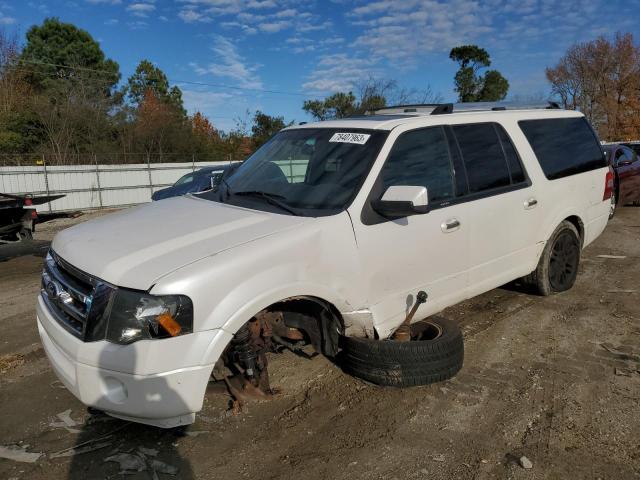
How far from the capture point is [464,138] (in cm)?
424

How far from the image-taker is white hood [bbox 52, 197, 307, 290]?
272 cm

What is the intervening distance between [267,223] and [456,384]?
1.86m

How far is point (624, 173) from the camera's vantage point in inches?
473

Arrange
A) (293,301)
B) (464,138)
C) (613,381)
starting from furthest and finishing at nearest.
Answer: (464,138), (613,381), (293,301)

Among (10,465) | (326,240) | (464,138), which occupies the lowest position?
(10,465)

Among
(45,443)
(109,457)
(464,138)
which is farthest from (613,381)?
(45,443)

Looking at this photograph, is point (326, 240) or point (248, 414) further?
point (248, 414)

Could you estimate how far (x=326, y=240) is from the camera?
3.20 m

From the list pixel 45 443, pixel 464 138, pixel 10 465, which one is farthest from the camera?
pixel 464 138

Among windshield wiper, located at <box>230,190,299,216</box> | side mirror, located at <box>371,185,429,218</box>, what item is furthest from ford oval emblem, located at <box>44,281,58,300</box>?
side mirror, located at <box>371,185,429,218</box>

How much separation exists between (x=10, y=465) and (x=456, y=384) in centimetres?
291

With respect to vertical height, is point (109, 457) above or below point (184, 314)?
below

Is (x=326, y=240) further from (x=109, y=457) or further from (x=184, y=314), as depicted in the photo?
(x=109, y=457)

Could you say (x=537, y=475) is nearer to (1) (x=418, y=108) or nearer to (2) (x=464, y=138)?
(2) (x=464, y=138)
